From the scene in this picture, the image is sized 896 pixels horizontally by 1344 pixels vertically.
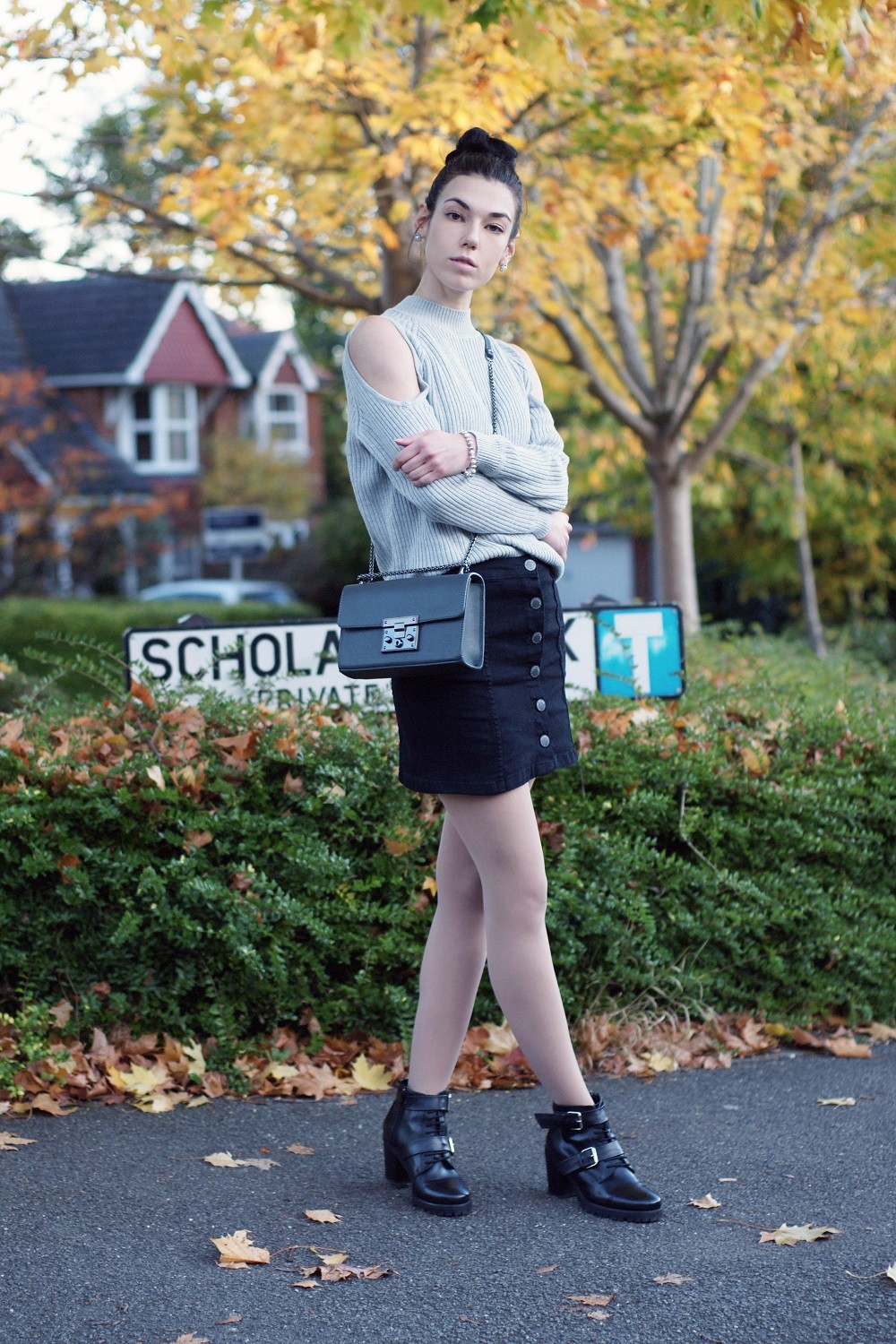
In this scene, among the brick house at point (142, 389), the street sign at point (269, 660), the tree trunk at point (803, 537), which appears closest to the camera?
the street sign at point (269, 660)

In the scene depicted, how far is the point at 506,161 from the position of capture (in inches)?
122

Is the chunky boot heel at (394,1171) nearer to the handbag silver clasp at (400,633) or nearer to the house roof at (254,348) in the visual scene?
the handbag silver clasp at (400,633)

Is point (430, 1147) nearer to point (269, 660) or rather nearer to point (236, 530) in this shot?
point (269, 660)

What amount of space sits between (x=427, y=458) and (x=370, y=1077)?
Result: 186cm

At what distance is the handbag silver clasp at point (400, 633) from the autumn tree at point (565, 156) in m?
2.79

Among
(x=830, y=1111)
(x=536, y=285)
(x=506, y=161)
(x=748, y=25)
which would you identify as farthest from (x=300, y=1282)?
(x=536, y=285)

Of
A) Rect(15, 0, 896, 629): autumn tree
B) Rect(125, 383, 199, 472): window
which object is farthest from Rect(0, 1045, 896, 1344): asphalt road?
Rect(125, 383, 199, 472): window

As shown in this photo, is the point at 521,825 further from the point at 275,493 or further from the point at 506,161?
the point at 275,493

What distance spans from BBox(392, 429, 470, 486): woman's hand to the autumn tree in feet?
8.28

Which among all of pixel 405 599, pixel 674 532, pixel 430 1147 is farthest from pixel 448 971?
pixel 674 532

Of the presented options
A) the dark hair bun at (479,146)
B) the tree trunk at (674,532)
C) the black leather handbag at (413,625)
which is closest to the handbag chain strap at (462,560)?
the black leather handbag at (413,625)

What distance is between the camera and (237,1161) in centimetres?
342

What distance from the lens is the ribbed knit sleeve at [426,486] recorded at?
9.52ft

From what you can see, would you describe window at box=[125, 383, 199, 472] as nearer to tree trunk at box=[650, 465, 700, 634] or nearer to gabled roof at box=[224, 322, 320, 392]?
gabled roof at box=[224, 322, 320, 392]
